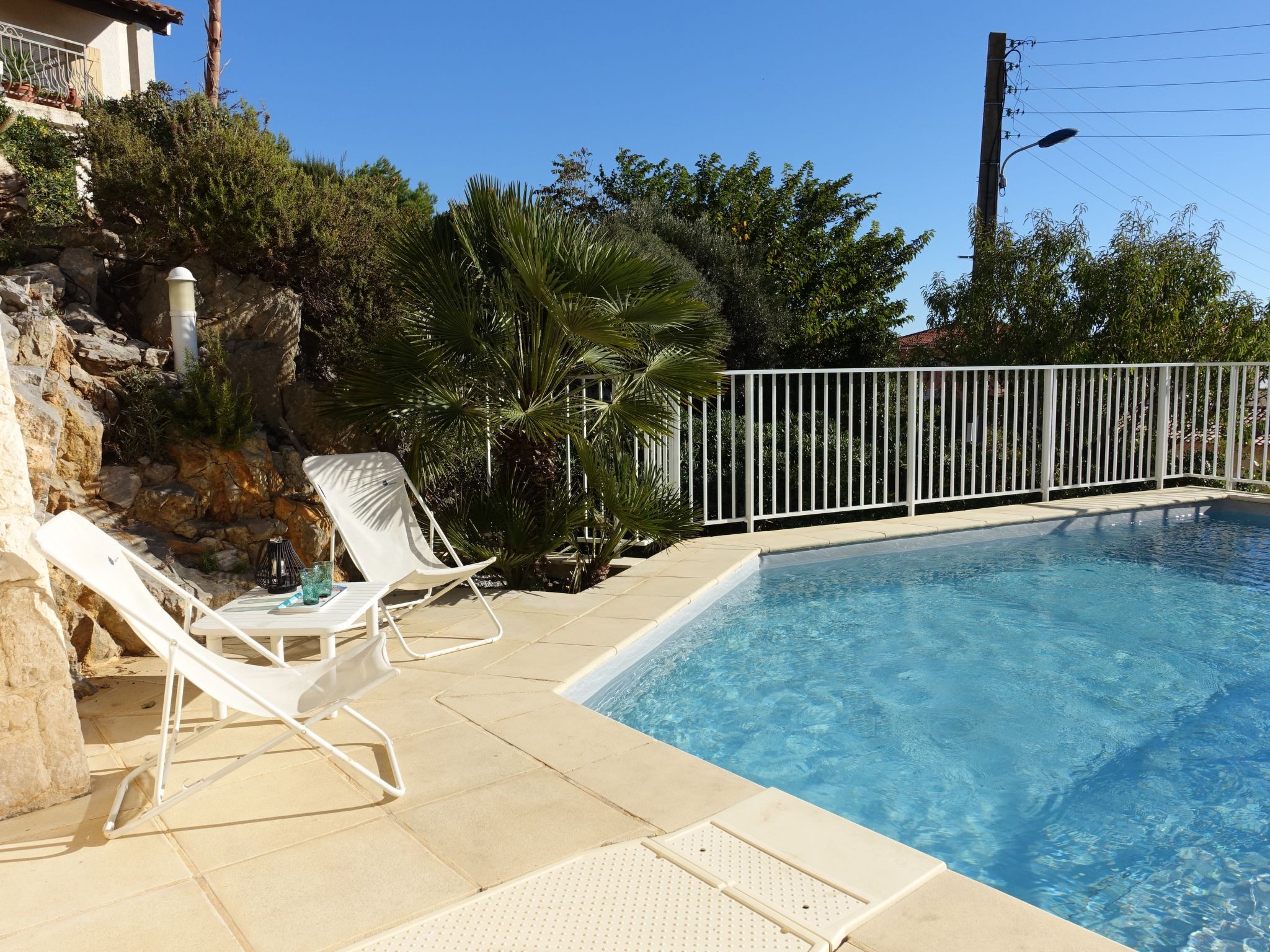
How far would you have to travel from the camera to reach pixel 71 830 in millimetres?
2545

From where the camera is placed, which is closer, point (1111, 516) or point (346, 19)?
point (1111, 516)

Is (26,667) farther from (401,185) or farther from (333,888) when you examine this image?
(401,185)

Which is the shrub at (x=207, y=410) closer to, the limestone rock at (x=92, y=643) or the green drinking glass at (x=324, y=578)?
the limestone rock at (x=92, y=643)

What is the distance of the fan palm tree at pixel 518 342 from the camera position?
531cm

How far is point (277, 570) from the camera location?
12.5 feet

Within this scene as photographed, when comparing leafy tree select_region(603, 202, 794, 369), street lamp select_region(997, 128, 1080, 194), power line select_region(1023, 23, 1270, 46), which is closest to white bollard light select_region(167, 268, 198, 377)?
leafy tree select_region(603, 202, 794, 369)

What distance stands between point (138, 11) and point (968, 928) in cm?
1873

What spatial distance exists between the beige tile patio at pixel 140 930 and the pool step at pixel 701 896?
41cm

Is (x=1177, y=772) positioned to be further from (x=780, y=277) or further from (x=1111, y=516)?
(x=780, y=277)

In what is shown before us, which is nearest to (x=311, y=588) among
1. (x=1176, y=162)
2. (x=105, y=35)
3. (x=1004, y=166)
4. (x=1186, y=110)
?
(x=1004, y=166)

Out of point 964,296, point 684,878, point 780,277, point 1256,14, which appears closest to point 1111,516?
point 964,296

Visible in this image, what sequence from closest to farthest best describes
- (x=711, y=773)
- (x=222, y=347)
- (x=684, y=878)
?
(x=684, y=878) < (x=711, y=773) < (x=222, y=347)

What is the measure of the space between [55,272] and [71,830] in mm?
4837

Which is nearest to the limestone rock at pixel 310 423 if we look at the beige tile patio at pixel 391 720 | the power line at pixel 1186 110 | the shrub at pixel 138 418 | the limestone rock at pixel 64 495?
the shrub at pixel 138 418
